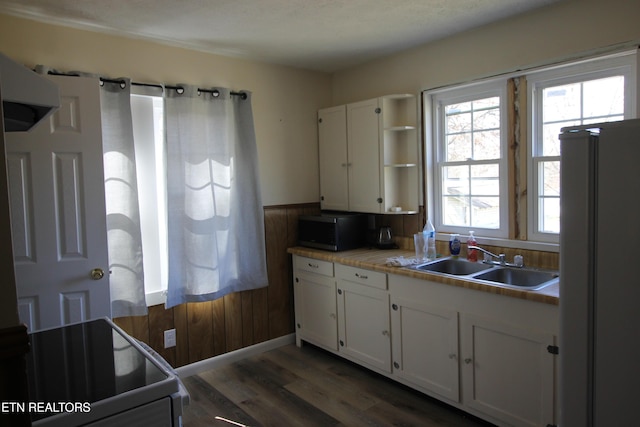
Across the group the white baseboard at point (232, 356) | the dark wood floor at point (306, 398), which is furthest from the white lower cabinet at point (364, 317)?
the white baseboard at point (232, 356)

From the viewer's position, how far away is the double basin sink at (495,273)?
2.58 meters

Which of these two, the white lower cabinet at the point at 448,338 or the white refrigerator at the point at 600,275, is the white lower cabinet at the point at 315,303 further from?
the white refrigerator at the point at 600,275

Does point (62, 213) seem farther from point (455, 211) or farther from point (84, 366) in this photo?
point (455, 211)

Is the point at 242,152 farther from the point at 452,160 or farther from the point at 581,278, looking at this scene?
the point at 581,278

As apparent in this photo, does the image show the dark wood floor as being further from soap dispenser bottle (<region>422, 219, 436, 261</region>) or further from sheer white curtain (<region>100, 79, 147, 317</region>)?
soap dispenser bottle (<region>422, 219, 436, 261</region>)

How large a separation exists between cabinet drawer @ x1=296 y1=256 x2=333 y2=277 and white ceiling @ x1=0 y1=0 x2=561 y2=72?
5.37ft

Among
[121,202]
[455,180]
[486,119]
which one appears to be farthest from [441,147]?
[121,202]

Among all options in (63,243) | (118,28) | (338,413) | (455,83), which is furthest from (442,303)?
(118,28)

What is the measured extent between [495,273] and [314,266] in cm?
138

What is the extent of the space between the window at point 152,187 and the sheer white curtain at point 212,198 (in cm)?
11

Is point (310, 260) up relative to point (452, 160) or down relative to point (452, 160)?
down

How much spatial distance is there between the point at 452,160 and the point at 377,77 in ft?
3.22

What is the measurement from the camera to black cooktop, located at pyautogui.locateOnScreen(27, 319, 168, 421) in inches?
46.1

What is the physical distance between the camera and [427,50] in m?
3.33
